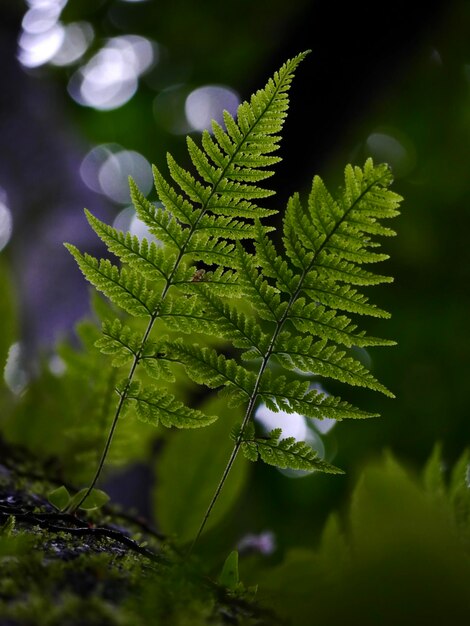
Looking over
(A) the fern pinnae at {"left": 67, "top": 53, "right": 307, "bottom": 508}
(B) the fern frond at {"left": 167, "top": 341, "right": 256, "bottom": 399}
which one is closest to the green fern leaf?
(A) the fern pinnae at {"left": 67, "top": 53, "right": 307, "bottom": 508}

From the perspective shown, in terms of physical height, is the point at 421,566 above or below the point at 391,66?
below

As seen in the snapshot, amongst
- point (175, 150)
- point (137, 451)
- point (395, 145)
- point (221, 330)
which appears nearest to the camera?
point (221, 330)

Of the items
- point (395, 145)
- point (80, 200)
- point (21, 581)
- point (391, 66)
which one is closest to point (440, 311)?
point (395, 145)

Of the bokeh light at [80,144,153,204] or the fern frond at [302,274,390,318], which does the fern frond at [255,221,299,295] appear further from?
the bokeh light at [80,144,153,204]

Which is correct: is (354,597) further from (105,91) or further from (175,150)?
(105,91)

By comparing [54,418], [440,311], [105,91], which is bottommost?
[54,418]

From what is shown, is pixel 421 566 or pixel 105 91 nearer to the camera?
pixel 421 566

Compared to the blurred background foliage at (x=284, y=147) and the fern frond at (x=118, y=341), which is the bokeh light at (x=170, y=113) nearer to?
the blurred background foliage at (x=284, y=147)
